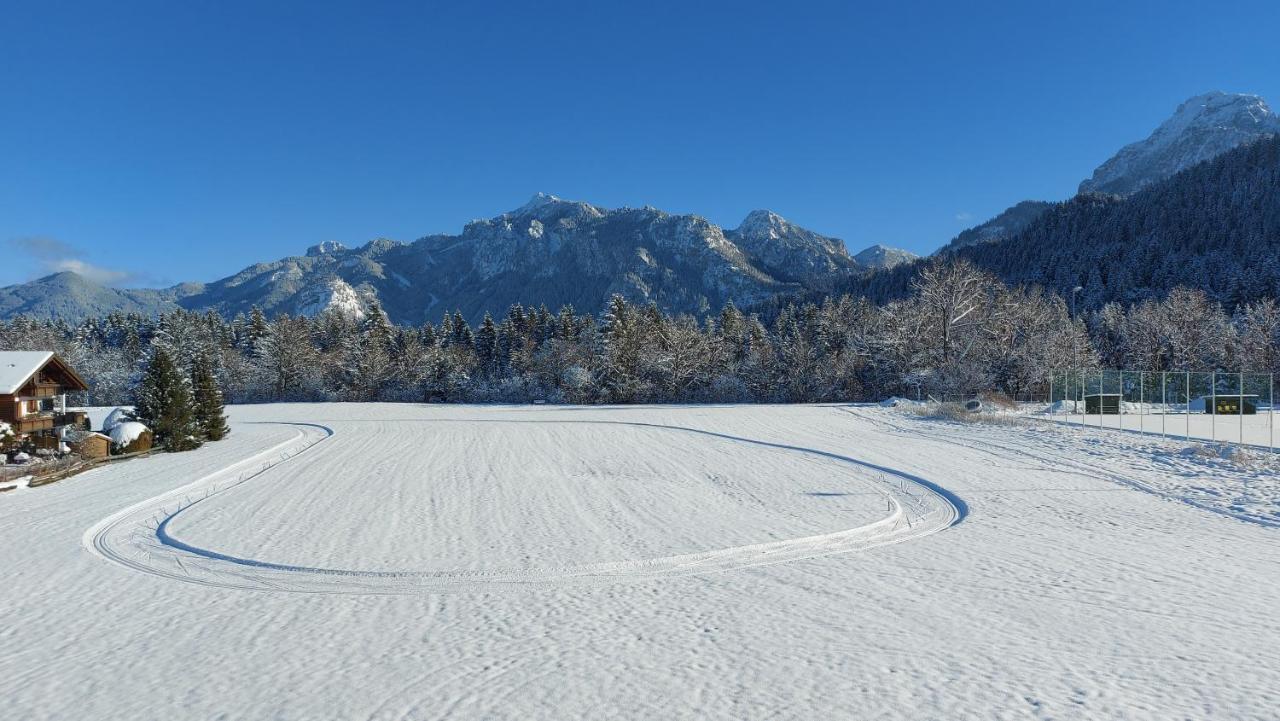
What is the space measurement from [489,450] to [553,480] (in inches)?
286

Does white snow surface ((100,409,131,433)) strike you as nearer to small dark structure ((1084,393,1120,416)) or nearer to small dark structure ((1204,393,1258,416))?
small dark structure ((1084,393,1120,416))

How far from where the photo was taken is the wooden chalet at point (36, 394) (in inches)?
1141

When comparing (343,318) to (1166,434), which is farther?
(343,318)

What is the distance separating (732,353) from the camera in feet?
196

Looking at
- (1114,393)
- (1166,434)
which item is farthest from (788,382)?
(1166,434)

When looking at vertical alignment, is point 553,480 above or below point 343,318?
below

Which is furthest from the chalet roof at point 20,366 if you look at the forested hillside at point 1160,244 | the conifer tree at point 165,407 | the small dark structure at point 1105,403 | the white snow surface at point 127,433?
the forested hillside at point 1160,244

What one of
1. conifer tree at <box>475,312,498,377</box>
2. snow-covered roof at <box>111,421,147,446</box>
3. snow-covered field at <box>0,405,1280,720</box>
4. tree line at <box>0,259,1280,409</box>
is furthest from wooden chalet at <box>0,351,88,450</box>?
conifer tree at <box>475,312,498,377</box>

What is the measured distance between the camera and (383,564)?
329 inches

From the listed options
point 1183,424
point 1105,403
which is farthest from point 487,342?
point 1183,424

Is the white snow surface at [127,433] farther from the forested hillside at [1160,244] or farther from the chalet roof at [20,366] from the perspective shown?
the forested hillside at [1160,244]

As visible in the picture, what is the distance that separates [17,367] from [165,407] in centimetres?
1147

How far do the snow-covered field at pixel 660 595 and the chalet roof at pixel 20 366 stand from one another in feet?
64.1

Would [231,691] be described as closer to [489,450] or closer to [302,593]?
[302,593]
